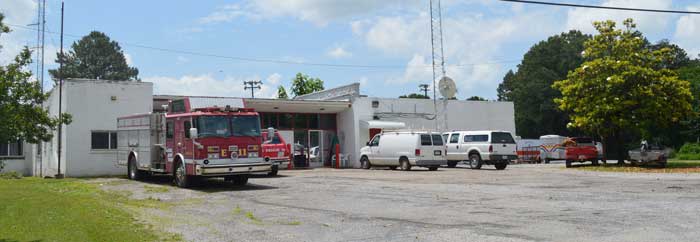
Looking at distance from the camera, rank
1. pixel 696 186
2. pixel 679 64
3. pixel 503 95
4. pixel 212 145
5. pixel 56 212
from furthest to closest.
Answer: pixel 503 95 → pixel 679 64 → pixel 212 145 → pixel 696 186 → pixel 56 212

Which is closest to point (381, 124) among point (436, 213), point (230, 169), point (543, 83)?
point (230, 169)

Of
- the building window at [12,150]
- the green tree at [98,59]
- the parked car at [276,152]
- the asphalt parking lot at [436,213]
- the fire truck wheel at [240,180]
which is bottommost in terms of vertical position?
the asphalt parking lot at [436,213]

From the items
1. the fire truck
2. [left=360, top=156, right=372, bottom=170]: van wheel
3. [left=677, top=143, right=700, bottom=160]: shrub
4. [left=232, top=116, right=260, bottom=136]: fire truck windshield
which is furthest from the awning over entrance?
[left=677, top=143, right=700, bottom=160]: shrub

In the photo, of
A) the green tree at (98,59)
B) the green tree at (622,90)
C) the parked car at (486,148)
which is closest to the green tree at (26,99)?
the parked car at (486,148)

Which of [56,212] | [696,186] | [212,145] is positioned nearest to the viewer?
[56,212]

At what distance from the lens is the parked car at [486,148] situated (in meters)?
29.1

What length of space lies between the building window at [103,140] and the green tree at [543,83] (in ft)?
164

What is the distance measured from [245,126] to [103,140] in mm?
11510

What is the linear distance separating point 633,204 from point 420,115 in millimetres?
24361

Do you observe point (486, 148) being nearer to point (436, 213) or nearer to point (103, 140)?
point (103, 140)

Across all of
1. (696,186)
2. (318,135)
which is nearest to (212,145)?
(696,186)

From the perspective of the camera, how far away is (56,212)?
1177 centimetres

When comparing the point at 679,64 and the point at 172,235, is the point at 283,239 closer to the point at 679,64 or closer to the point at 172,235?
the point at 172,235

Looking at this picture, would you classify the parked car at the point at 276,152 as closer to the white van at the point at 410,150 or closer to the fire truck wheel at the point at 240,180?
the fire truck wheel at the point at 240,180
